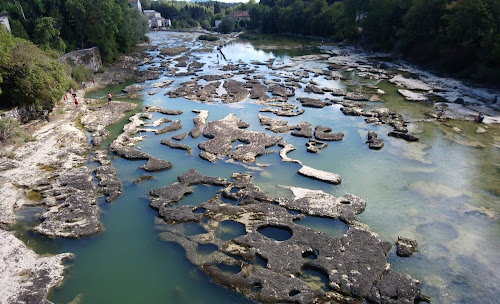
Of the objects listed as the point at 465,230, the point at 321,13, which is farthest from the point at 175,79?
the point at 321,13

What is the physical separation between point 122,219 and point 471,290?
57.2 feet

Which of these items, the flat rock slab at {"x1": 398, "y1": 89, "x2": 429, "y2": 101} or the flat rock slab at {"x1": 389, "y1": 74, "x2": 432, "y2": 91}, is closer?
the flat rock slab at {"x1": 398, "y1": 89, "x2": 429, "y2": 101}

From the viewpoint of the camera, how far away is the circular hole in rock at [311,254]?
15.2 meters

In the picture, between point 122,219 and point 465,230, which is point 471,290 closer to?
point 465,230

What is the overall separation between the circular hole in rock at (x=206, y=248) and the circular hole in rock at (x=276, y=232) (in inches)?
103

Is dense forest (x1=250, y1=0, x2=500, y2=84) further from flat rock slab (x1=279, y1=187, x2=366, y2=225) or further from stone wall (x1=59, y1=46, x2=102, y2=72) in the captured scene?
stone wall (x1=59, y1=46, x2=102, y2=72)

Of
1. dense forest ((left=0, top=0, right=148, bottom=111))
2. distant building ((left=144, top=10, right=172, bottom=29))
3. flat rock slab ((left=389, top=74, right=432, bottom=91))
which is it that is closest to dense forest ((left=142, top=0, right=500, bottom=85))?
flat rock slab ((left=389, top=74, right=432, bottom=91))

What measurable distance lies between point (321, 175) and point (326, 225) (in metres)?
5.11

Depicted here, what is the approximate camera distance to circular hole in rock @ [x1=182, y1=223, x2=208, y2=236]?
16891 millimetres

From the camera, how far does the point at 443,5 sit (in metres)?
48.2

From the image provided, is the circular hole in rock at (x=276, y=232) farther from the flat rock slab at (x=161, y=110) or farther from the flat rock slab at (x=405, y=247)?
the flat rock slab at (x=161, y=110)

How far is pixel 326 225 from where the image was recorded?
1747cm

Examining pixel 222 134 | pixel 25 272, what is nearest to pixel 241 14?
pixel 222 134

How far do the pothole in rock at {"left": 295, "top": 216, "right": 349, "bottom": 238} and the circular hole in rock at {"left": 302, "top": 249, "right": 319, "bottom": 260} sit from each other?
1.88 m
